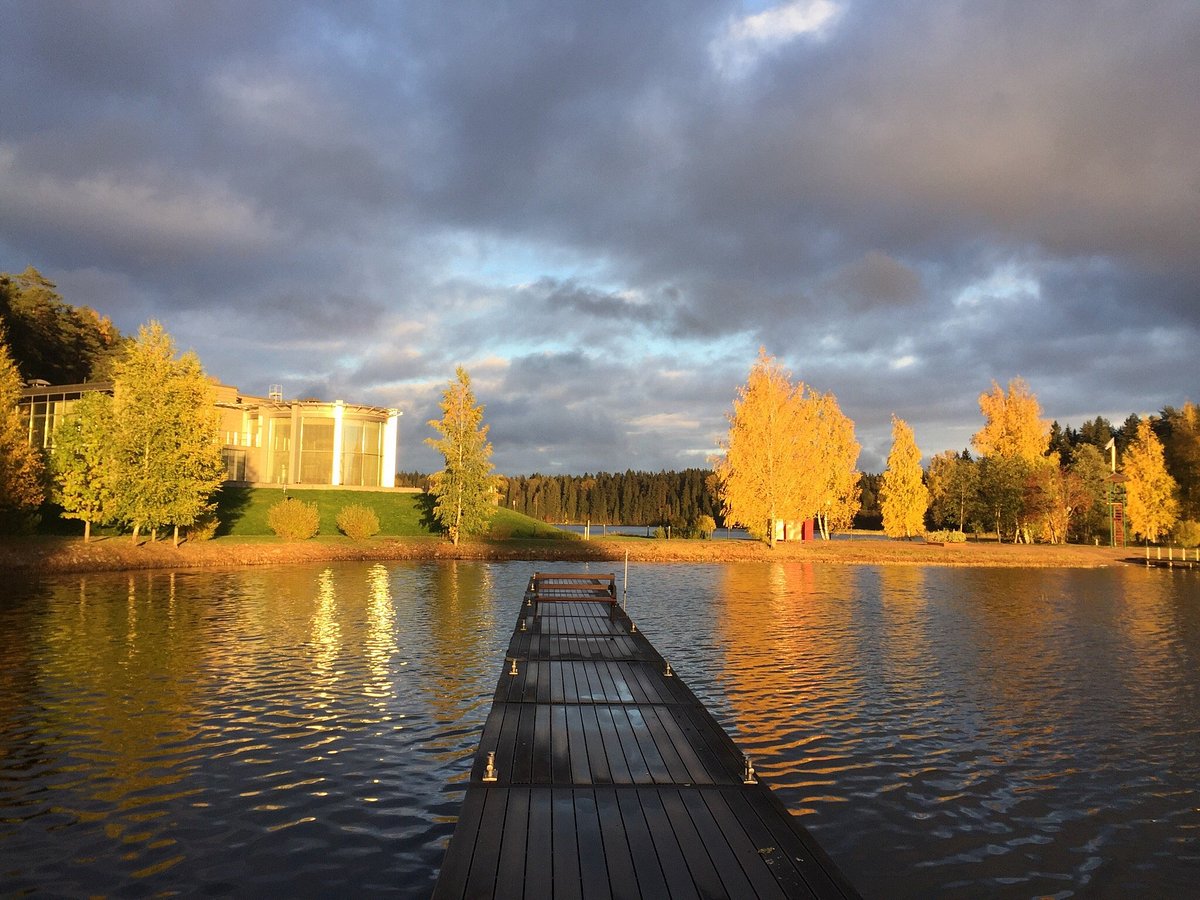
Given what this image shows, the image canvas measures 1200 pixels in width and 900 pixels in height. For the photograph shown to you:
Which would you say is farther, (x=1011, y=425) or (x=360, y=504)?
(x=1011, y=425)

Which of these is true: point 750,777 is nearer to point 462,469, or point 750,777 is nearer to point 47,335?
point 462,469

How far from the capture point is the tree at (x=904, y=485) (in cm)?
7462

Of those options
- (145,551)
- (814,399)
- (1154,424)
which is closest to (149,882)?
(145,551)

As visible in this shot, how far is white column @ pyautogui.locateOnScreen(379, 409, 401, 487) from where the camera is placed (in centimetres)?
7331

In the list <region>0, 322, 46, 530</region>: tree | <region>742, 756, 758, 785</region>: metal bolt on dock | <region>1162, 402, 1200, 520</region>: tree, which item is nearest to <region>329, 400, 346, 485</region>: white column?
<region>0, 322, 46, 530</region>: tree

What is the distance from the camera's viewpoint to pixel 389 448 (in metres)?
74.0

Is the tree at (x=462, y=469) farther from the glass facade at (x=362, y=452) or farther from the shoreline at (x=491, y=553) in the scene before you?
the glass facade at (x=362, y=452)

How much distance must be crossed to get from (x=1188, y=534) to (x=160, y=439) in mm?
87580

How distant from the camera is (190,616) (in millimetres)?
25609

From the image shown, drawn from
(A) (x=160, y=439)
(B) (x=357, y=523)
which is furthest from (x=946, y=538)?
(A) (x=160, y=439)


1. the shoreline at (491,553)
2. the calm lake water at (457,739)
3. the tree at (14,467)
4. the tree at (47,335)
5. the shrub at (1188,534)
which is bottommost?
the calm lake water at (457,739)

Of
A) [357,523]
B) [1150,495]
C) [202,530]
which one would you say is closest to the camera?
[202,530]

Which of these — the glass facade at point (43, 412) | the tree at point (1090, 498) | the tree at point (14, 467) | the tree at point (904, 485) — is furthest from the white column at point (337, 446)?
the tree at point (1090, 498)

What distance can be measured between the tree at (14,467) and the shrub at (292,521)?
13070mm
